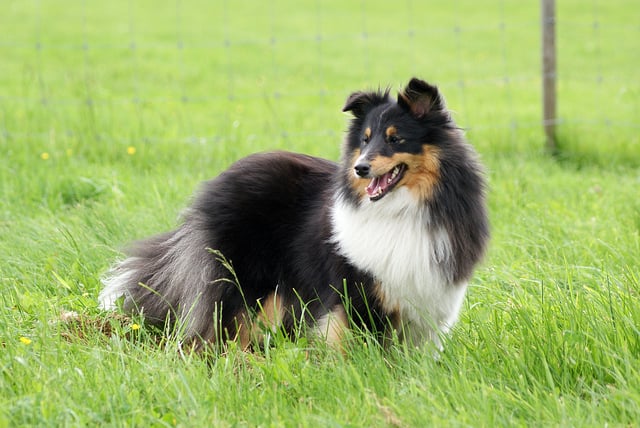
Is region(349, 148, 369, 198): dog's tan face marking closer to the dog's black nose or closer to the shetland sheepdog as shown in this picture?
the shetland sheepdog

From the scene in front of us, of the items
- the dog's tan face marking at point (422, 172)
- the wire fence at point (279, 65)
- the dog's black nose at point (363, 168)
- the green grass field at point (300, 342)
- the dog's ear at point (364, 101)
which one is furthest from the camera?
the wire fence at point (279, 65)

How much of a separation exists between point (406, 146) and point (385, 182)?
204mm

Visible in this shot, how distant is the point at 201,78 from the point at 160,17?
5.90 meters

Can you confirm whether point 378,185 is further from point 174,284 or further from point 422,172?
point 174,284

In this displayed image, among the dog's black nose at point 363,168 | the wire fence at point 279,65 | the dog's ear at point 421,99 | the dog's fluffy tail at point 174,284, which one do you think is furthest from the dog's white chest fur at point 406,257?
the wire fence at point 279,65

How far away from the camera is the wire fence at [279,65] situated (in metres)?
9.02

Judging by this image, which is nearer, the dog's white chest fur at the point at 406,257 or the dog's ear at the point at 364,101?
the dog's white chest fur at the point at 406,257

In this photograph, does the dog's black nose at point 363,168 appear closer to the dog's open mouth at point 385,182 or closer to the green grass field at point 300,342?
the dog's open mouth at point 385,182

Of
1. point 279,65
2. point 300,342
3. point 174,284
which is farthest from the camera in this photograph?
point 279,65

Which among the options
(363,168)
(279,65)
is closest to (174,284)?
(363,168)

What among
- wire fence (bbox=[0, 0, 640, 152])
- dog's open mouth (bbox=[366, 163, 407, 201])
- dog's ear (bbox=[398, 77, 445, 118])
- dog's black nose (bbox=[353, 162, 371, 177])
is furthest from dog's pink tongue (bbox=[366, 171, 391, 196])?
wire fence (bbox=[0, 0, 640, 152])

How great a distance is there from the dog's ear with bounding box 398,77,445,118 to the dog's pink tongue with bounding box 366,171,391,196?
36cm

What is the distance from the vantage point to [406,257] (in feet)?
12.6

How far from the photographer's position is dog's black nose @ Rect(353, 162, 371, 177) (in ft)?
12.4
